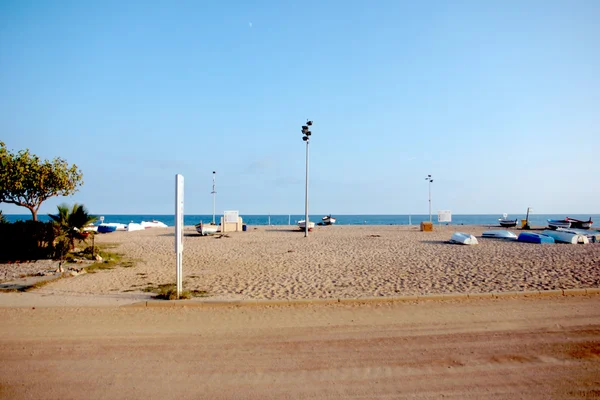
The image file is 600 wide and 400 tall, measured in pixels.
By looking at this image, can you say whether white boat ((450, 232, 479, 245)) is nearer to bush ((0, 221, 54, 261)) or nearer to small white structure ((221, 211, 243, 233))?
small white structure ((221, 211, 243, 233))

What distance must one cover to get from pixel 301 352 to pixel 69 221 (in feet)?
37.5

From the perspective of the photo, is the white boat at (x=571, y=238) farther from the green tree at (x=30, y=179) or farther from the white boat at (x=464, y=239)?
the green tree at (x=30, y=179)

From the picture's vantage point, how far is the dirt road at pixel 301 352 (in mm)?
3994

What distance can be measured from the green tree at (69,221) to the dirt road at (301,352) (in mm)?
6632

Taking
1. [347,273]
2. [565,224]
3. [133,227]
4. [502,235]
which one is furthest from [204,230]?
[565,224]

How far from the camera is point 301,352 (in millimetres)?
4977

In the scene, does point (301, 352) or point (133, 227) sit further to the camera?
point (133, 227)

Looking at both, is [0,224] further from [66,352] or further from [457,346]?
[457,346]

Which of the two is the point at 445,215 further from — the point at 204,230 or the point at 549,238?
the point at 204,230

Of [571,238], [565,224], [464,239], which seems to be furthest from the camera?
[565,224]

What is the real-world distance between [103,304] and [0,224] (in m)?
8.83

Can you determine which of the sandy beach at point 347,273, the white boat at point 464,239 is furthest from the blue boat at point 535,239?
the sandy beach at point 347,273

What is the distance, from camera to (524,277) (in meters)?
10.5

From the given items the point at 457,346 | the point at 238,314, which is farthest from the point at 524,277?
the point at 238,314
